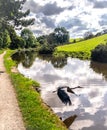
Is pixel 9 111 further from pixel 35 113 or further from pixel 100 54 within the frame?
pixel 100 54

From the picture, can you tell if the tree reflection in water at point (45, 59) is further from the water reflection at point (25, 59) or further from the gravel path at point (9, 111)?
the gravel path at point (9, 111)

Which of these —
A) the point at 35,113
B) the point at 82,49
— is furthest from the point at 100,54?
the point at 35,113

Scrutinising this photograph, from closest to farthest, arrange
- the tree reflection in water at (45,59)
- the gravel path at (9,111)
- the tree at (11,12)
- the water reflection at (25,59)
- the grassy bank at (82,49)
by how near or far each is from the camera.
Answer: the gravel path at (9,111) → the tree at (11,12) → the tree reflection in water at (45,59) → the water reflection at (25,59) → the grassy bank at (82,49)

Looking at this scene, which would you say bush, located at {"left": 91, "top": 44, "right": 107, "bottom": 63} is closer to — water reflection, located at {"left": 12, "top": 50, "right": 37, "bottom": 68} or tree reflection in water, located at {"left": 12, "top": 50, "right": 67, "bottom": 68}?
tree reflection in water, located at {"left": 12, "top": 50, "right": 67, "bottom": 68}

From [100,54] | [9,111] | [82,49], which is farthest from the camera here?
[82,49]

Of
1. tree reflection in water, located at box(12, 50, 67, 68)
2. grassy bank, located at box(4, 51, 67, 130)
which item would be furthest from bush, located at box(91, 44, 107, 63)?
grassy bank, located at box(4, 51, 67, 130)

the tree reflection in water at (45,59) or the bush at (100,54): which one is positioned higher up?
the bush at (100,54)

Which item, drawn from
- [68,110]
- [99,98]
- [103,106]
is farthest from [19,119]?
[99,98]

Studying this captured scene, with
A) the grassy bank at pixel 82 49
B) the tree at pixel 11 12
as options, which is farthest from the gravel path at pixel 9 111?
the grassy bank at pixel 82 49

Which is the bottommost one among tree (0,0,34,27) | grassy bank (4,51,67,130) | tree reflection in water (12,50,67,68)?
tree reflection in water (12,50,67,68)

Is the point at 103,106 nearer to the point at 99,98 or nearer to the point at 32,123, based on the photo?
the point at 99,98

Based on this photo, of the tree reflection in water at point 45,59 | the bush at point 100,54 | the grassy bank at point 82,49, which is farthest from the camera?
the grassy bank at point 82,49

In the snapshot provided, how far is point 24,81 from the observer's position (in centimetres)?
3388

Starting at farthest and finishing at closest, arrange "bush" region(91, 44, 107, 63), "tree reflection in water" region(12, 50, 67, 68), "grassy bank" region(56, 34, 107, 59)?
"grassy bank" region(56, 34, 107, 59), "bush" region(91, 44, 107, 63), "tree reflection in water" region(12, 50, 67, 68)
